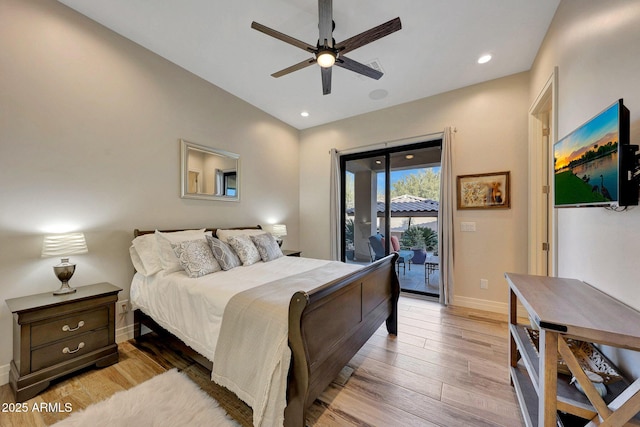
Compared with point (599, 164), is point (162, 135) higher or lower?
higher

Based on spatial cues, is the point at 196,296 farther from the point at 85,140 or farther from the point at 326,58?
the point at 326,58

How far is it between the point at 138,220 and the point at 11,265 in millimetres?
927

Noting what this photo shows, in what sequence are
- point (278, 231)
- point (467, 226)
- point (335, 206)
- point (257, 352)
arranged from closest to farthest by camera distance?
point (257, 352)
point (467, 226)
point (278, 231)
point (335, 206)

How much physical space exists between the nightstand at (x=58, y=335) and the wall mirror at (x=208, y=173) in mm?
1444

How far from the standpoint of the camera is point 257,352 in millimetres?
1415

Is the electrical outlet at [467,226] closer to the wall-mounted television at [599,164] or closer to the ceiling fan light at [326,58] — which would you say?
the wall-mounted television at [599,164]

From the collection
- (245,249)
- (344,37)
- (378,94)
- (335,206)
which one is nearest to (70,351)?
(245,249)

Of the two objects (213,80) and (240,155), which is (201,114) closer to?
(213,80)

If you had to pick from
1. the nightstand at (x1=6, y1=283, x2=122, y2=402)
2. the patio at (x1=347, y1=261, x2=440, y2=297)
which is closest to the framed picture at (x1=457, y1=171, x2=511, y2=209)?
the patio at (x1=347, y1=261, x2=440, y2=297)

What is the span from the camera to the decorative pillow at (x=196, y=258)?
2.20 m

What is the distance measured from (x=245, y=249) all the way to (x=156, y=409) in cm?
151

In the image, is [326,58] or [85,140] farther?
[85,140]

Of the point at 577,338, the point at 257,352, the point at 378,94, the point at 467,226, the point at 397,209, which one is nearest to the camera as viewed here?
the point at 577,338

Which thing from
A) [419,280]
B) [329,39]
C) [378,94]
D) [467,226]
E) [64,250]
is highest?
[378,94]
